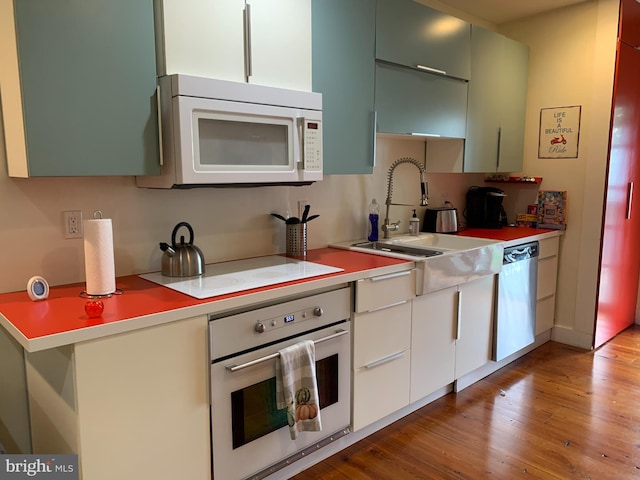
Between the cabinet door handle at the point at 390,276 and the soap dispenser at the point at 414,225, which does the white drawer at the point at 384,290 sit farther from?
the soap dispenser at the point at 414,225

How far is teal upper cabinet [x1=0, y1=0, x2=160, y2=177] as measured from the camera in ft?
5.11

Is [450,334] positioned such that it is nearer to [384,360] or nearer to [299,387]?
[384,360]

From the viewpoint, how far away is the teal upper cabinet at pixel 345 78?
2.34 metres

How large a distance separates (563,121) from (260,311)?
295cm

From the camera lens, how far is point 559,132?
3.69 metres

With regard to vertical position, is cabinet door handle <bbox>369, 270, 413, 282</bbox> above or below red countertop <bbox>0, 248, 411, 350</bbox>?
below

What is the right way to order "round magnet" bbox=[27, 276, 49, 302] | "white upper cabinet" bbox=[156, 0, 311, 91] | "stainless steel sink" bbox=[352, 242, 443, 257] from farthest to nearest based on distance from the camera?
1. "stainless steel sink" bbox=[352, 242, 443, 257]
2. "white upper cabinet" bbox=[156, 0, 311, 91]
3. "round magnet" bbox=[27, 276, 49, 302]

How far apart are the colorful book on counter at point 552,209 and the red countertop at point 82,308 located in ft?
7.54

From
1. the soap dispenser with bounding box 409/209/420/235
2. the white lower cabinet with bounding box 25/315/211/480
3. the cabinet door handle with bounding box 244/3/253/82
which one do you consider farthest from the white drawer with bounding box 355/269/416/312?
the cabinet door handle with bounding box 244/3/253/82

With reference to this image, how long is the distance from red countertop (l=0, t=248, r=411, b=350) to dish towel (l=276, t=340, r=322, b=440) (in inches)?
10.7

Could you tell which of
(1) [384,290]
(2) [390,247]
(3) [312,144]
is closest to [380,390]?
(1) [384,290]

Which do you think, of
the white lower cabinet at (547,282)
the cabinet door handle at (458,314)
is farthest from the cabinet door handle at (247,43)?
the white lower cabinet at (547,282)

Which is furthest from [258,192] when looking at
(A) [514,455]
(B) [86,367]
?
(A) [514,455]

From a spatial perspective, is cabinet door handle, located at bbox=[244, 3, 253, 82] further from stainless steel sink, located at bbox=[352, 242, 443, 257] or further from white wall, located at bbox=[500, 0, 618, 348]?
white wall, located at bbox=[500, 0, 618, 348]
